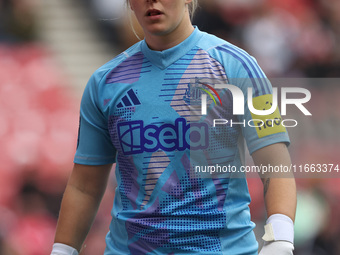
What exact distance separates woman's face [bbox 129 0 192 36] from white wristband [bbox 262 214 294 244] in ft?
2.25

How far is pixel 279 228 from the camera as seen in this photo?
1.96 m

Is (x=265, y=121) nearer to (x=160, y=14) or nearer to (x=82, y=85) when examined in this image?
(x=160, y=14)

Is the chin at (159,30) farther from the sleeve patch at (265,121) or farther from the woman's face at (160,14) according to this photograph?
the sleeve patch at (265,121)

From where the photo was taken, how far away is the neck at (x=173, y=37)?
2150mm

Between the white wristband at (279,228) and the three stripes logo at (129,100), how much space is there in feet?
A: 1.88

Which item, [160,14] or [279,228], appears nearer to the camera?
[279,228]

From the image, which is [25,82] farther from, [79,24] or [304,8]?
[304,8]

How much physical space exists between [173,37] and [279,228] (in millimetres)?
704

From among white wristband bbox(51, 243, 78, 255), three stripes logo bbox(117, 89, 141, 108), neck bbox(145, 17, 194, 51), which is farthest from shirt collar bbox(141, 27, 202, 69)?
white wristband bbox(51, 243, 78, 255)

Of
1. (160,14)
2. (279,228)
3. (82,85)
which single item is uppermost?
(160,14)

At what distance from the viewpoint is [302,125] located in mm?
6195

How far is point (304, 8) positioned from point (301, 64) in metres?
0.96

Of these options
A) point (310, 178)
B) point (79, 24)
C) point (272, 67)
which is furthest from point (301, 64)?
point (79, 24)

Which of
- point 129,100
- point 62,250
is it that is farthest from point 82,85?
point 129,100
